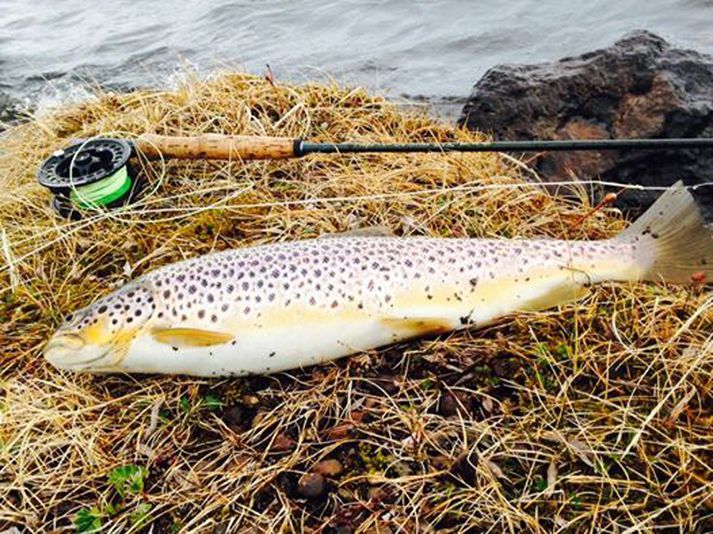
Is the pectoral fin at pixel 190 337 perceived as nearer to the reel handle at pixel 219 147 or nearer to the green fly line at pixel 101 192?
the green fly line at pixel 101 192

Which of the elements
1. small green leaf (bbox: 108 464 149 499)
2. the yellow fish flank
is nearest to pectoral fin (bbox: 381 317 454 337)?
the yellow fish flank

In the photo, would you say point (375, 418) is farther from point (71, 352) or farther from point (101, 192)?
point (101, 192)

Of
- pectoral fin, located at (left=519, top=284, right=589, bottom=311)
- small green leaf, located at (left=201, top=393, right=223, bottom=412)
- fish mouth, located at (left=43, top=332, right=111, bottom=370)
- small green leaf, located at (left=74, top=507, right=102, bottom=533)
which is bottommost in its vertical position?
small green leaf, located at (left=74, top=507, right=102, bottom=533)

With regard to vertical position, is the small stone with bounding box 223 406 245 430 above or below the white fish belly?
below

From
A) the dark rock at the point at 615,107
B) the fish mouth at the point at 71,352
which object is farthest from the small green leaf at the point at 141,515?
the dark rock at the point at 615,107

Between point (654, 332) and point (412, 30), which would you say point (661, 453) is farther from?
point (412, 30)

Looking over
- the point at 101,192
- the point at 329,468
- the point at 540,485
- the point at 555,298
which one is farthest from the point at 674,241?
the point at 101,192

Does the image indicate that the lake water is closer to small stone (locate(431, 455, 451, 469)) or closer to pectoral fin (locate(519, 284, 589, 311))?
pectoral fin (locate(519, 284, 589, 311))
